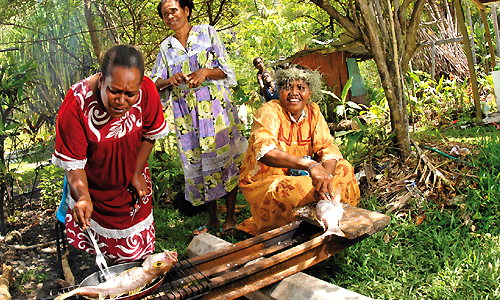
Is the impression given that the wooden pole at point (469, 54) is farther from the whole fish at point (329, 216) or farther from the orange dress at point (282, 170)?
the whole fish at point (329, 216)

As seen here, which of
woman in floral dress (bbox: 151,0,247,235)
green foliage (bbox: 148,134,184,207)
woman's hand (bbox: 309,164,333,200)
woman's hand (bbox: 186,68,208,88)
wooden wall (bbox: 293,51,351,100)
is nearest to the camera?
woman's hand (bbox: 309,164,333,200)

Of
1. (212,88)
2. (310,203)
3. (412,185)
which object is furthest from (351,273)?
(212,88)

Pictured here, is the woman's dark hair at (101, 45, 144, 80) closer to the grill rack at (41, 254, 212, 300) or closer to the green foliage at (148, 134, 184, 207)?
the grill rack at (41, 254, 212, 300)

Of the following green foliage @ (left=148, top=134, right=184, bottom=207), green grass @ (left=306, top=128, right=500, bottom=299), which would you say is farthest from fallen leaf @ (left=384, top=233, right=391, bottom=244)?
green foliage @ (left=148, top=134, right=184, bottom=207)

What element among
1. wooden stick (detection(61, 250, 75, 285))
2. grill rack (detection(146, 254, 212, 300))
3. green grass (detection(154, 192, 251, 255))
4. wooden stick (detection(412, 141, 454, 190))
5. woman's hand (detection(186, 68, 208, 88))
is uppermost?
woman's hand (detection(186, 68, 208, 88))

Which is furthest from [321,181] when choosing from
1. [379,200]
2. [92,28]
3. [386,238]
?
[92,28]

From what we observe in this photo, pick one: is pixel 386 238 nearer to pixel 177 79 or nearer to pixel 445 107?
pixel 177 79

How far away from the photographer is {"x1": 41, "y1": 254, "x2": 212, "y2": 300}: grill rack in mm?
1820

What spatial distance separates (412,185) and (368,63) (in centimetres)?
1311

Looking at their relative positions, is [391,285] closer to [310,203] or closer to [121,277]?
[310,203]

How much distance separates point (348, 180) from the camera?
3.15 m

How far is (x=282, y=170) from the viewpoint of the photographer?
10.9 feet

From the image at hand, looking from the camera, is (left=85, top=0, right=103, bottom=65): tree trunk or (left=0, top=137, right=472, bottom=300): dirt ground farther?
(left=85, top=0, right=103, bottom=65): tree trunk

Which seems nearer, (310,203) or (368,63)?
(310,203)
